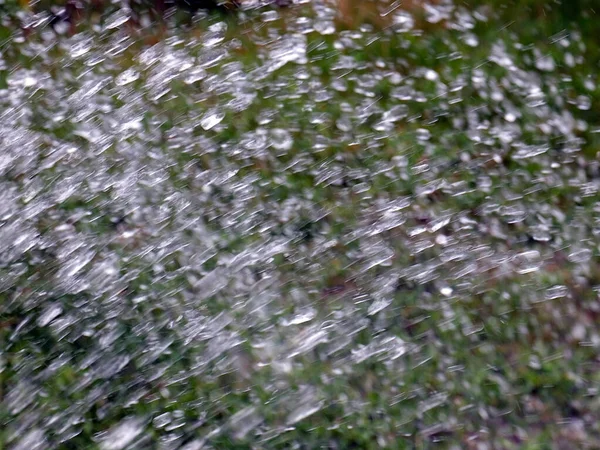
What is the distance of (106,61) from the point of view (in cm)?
379

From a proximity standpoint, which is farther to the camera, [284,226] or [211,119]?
[211,119]

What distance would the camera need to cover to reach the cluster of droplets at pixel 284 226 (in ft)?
8.41

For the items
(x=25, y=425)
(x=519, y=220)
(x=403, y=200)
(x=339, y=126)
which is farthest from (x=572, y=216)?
(x=25, y=425)

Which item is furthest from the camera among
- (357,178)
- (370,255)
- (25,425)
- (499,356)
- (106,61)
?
(106,61)

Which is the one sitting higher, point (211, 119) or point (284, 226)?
point (211, 119)

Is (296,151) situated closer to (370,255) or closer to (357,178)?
(357,178)

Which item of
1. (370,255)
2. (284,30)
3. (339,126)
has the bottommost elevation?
(370,255)

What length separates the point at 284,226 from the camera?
10.1ft

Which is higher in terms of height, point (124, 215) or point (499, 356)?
point (124, 215)

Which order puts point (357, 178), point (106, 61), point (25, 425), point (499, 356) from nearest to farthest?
1. point (25, 425)
2. point (499, 356)
3. point (357, 178)
4. point (106, 61)

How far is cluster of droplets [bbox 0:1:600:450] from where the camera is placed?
2564 mm

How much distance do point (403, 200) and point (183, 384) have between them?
110cm

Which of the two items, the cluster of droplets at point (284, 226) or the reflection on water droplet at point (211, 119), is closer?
the cluster of droplets at point (284, 226)

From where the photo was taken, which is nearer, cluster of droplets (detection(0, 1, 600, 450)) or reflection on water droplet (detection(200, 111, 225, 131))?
cluster of droplets (detection(0, 1, 600, 450))
